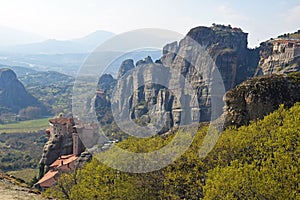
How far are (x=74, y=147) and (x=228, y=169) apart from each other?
22.8 m

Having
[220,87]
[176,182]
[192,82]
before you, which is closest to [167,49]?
[192,82]

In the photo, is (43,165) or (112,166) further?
(43,165)

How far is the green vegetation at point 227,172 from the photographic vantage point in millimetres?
12680

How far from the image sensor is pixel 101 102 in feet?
274

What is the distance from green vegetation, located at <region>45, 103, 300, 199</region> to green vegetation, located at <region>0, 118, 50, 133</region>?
8998 cm

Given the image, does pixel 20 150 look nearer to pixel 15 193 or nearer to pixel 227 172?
pixel 15 193

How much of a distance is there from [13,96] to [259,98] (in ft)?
473

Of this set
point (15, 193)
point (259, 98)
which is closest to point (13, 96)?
point (259, 98)

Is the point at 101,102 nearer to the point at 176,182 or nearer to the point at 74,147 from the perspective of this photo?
the point at 74,147

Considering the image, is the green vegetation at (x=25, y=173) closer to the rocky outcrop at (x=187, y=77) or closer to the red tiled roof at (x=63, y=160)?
the rocky outcrop at (x=187, y=77)

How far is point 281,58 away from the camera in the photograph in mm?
59844

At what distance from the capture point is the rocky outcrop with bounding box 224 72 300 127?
21078mm

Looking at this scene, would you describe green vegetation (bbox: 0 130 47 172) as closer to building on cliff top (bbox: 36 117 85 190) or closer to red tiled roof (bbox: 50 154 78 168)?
building on cliff top (bbox: 36 117 85 190)

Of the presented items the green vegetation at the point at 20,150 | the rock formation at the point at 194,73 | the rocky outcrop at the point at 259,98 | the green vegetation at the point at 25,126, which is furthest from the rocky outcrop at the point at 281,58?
the green vegetation at the point at 25,126
